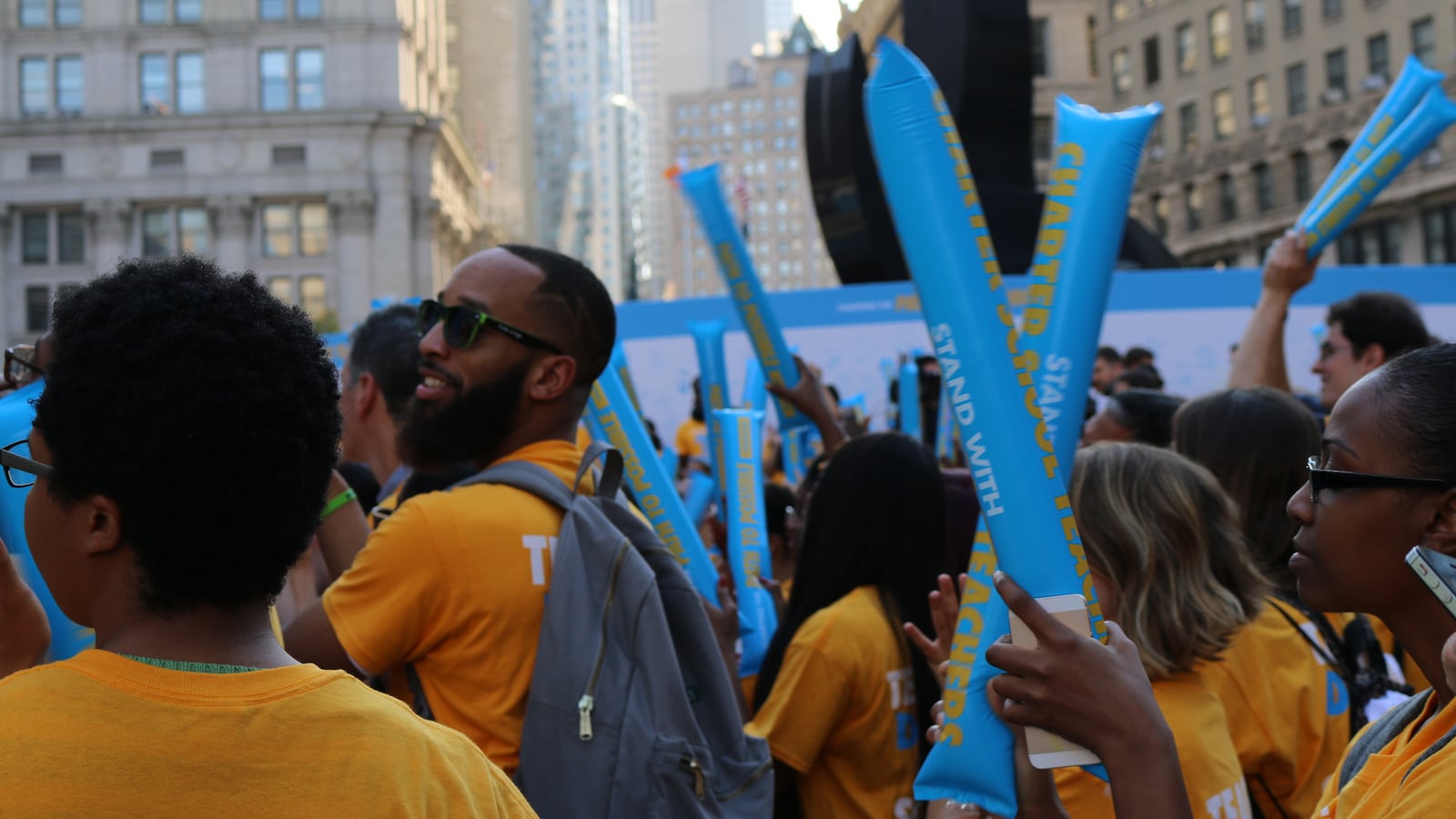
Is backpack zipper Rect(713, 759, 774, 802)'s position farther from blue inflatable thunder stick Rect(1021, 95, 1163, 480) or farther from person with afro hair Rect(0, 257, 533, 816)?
person with afro hair Rect(0, 257, 533, 816)

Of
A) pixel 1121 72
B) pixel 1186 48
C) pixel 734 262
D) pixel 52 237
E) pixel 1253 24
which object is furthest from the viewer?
pixel 52 237

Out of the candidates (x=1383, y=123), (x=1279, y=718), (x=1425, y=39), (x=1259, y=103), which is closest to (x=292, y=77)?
(x=1259, y=103)

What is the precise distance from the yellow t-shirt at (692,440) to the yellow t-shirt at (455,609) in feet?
27.2

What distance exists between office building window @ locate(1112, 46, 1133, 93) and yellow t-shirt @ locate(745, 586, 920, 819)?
2043 inches

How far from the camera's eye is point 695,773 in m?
2.55

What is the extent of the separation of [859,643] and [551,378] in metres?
0.93

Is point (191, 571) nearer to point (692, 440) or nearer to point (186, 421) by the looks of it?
point (186, 421)

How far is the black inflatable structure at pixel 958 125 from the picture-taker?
56.3 feet

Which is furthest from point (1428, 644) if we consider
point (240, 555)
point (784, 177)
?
point (784, 177)

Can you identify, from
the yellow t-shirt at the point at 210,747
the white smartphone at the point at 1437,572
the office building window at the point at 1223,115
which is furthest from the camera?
the office building window at the point at 1223,115

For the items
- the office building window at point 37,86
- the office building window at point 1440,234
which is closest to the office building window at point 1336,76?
the office building window at point 1440,234

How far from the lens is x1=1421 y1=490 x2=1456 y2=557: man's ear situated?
1.80m

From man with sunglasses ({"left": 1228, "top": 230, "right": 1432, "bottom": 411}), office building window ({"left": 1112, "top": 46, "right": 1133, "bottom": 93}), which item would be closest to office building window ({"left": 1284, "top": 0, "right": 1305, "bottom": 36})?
office building window ({"left": 1112, "top": 46, "right": 1133, "bottom": 93})

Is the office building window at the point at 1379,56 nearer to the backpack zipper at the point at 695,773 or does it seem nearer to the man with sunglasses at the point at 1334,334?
the man with sunglasses at the point at 1334,334
